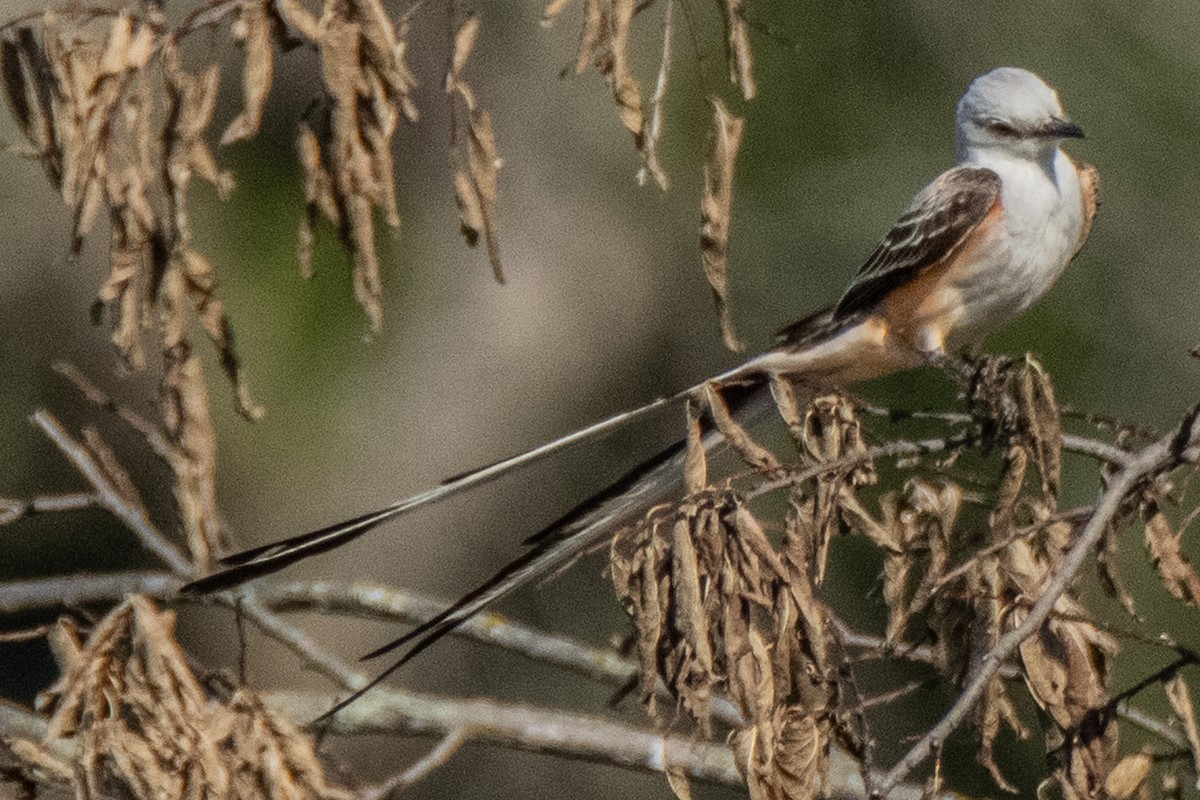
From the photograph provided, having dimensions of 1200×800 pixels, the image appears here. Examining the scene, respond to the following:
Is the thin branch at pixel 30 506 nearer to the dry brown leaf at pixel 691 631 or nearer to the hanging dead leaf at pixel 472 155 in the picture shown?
the hanging dead leaf at pixel 472 155

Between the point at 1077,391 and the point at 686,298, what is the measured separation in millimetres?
1572

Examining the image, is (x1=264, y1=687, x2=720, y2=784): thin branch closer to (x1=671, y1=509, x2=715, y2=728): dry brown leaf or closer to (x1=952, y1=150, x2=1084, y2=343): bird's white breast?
(x1=952, y1=150, x2=1084, y2=343): bird's white breast

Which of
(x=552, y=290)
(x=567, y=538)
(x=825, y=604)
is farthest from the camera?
(x=552, y=290)

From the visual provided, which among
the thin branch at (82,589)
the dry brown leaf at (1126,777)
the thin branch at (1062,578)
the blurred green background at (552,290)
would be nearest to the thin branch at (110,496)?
the thin branch at (82,589)

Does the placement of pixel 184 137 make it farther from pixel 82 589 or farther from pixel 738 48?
pixel 82 589

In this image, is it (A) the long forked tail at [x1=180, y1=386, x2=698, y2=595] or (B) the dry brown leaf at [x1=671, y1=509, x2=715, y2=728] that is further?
(A) the long forked tail at [x1=180, y1=386, x2=698, y2=595]

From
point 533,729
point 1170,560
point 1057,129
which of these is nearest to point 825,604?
point 1170,560

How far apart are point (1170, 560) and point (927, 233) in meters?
1.25

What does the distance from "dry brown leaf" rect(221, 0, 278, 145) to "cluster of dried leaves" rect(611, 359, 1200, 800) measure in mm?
668

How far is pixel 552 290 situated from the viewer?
6.42 meters

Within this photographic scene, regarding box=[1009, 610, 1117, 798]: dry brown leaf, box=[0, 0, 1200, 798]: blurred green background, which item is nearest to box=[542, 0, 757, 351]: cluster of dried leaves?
box=[1009, 610, 1117, 798]: dry brown leaf

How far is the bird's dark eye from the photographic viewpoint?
3.43m

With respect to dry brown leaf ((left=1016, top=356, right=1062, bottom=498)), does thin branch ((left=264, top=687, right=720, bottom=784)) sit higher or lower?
lower

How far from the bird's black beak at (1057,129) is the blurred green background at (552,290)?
234 centimetres
